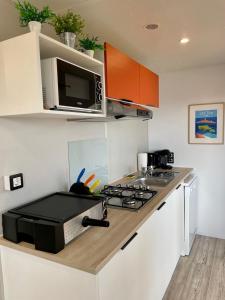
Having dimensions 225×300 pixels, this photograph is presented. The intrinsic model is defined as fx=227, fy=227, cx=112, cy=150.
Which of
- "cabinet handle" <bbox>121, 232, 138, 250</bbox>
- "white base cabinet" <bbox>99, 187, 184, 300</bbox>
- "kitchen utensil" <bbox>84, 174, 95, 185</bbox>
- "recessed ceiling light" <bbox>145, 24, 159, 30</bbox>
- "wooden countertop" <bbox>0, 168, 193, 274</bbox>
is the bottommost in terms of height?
"white base cabinet" <bbox>99, 187, 184, 300</bbox>

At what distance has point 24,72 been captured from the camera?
110cm

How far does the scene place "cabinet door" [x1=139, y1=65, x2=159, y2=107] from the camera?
2225 millimetres

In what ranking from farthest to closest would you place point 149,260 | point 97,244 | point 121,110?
point 121,110
point 149,260
point 97,244

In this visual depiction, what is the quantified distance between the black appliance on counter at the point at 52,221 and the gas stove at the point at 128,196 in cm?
33

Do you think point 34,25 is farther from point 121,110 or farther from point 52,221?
point 52,221

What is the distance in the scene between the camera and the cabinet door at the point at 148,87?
87.6 inches

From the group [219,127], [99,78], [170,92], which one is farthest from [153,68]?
[99,78]

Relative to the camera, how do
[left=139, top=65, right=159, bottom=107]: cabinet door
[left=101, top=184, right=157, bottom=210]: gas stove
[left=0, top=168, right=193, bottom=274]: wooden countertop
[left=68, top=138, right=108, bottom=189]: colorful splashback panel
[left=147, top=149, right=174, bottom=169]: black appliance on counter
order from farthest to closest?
[left=147, top=149, right=174, bottom=169]: black appliance on counter < [left=139, top=65, right=159, bottom=107]: cabinet door < [left=68, top=138, right=108, bottom=189]: colorful splashback panel < [left=101, top=184, right=157, bottom=210]: gas stove < [left=0, top=168, right=193, bottom=274]: wooden countertop

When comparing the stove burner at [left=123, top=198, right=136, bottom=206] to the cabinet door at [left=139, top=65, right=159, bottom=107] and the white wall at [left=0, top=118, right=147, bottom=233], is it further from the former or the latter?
the cabinet door at [left=139, top=65, right=159, bottom=107]

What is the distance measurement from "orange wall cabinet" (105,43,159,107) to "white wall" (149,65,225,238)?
2.36 ft

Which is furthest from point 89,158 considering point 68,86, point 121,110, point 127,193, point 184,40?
point 184,40

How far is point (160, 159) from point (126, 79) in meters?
1.51

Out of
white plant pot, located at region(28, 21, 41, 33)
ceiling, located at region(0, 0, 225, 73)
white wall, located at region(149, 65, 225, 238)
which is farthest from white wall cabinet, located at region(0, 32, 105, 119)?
white wall, located at region(149, 65, 225, 238)

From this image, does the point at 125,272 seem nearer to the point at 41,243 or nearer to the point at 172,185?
the point at 41,243
